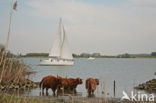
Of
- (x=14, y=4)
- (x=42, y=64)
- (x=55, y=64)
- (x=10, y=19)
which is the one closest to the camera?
(x=14, y=4)

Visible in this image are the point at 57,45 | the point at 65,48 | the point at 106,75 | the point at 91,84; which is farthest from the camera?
the point at 65,48

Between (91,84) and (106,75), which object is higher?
(91,84)

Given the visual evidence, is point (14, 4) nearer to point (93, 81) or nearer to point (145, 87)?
point (93, 81)

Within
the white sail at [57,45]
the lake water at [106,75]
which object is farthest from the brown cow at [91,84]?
the white sail at [57,45]

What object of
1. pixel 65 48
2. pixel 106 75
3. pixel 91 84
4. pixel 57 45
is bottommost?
pixel 106 75

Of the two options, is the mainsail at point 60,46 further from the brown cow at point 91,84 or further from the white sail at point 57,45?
the brown cow at point 91,84

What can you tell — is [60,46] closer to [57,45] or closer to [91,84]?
[57,45]

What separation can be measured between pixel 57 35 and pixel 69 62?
12.2 meters

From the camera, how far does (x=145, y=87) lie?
77.7ft

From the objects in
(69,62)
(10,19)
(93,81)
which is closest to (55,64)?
(69,62)

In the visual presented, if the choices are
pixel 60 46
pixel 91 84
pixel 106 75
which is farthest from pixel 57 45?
pixel 91 84

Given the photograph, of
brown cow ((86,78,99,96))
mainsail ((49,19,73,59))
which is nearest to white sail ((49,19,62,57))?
mainsail ((49,19,73,59))

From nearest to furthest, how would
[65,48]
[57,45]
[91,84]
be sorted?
1. [91,84]
2. [57,45]
3. [65,48]

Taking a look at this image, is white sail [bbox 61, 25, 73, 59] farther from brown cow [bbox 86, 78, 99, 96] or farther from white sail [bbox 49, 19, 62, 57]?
brown cow [bbox 86, 78, 99, 96]
